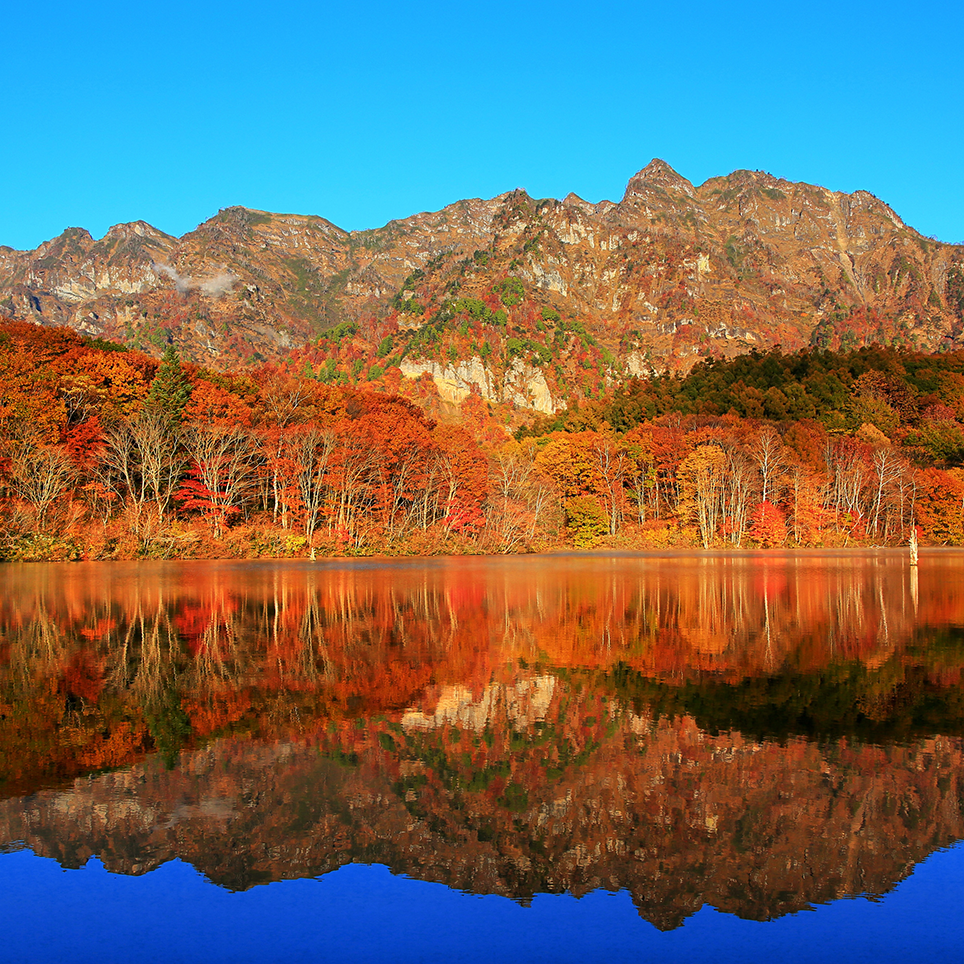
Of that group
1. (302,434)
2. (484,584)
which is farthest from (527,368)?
(484,584)

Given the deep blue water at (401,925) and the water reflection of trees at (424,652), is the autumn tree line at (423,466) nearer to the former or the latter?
the water reflection of trees at (424,652)

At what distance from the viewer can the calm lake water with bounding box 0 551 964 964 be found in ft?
21.0

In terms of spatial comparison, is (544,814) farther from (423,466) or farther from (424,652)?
(423,466)

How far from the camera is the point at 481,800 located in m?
8.91

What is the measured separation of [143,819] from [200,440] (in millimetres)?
51859

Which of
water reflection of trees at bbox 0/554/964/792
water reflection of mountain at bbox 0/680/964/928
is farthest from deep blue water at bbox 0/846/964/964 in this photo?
water reflection of trees at bbox 0/554/964/792

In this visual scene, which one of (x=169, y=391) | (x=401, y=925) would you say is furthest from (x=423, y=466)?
(x=401, y=925)

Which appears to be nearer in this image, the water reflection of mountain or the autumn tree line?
the water reflection of mountain

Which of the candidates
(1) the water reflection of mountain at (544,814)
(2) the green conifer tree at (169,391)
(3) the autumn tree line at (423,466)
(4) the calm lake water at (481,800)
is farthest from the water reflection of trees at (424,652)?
(2) the green conifer tree at (169,391)

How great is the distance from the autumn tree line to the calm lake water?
36.3 metres

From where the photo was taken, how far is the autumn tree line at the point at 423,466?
172 feet

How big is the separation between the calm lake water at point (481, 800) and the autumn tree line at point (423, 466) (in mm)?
36326

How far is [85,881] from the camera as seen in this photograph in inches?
282

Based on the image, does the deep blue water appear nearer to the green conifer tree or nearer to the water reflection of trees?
the water reflection of trees
